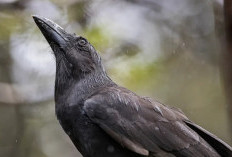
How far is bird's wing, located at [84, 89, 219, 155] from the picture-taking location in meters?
3.48

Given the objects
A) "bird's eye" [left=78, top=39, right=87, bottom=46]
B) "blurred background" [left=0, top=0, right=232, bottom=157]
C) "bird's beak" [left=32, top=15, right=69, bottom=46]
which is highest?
"bird's beak" [left=32, top=15, right=69, bottom=46]

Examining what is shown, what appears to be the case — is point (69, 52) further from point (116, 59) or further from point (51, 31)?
point (116, 59)

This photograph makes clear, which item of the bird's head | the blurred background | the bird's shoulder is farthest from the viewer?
the blurred background

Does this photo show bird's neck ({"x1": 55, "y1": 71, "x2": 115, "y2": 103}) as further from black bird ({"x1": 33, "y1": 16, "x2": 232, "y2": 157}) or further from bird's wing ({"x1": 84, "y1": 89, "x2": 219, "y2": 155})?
bird's wing ({"x1": 84, "y1": 89, "x2": 219, "y2": 155})

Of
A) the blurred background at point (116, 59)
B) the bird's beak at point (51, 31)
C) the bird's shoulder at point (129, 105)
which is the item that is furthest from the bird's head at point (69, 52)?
the blurred background at point (116, 59)

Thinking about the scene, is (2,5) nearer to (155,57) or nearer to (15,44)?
(15,44)

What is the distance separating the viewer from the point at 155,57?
18.6ft

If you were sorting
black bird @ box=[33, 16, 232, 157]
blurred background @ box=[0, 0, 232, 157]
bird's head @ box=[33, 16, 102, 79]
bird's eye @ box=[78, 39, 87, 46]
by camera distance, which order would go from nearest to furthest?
black bird @ box=[33, 16, 232, 157], bird's head @ box=[33, 16, 102, 79], bird's eye @ box=[78, 39, 87, 46], blurred background @ box=[0, 0, 232, 157]

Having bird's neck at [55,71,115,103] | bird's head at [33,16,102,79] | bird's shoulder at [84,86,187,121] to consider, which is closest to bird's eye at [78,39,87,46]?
bird's head at [33,16,102,79]

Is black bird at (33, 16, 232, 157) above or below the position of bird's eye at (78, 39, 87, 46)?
below

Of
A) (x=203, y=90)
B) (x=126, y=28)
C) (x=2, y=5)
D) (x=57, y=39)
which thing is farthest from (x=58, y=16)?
(x=203, y=90)

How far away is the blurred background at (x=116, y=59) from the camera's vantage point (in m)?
5.13

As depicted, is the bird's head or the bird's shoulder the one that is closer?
the bird's shoulder

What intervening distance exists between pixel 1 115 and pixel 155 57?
65.3 inches
